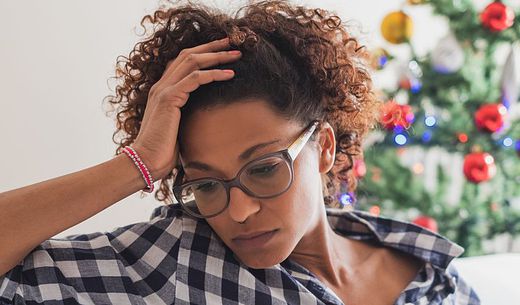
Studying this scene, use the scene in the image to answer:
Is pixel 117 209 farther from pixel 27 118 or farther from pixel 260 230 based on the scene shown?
pixel 260 230

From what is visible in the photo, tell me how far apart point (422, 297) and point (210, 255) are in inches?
19.0

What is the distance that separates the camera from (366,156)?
2789 millimetres

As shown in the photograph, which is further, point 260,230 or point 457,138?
point 457,138

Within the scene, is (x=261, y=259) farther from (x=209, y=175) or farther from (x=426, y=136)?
(x=426, y=136)

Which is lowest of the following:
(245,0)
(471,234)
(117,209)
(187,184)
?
(471,234)

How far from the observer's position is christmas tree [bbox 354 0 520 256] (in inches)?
104

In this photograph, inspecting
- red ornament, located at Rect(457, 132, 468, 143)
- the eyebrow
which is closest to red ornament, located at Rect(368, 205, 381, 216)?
red ornament, located at Rect(457, 132, 468, 143)

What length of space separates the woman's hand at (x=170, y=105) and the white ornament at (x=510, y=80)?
1.56 meters

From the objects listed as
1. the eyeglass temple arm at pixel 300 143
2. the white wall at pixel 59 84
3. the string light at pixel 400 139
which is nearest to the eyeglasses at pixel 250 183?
the eyeglass temple arm at pixel 300 143

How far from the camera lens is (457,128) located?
2715 millimetres

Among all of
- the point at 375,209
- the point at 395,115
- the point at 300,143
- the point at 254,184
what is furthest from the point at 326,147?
the point at 375,209

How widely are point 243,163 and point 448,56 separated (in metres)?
1.55

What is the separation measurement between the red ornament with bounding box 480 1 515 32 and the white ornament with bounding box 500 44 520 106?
94 millimetres

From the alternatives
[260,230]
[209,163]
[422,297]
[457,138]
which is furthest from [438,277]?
[457,138]
